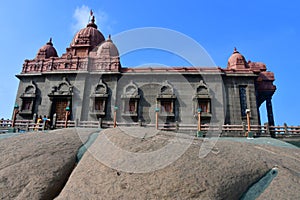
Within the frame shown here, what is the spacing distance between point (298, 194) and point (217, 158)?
231cm

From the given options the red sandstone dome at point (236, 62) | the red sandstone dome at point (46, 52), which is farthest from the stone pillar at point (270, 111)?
the red sandstone dome at point (46, 52)

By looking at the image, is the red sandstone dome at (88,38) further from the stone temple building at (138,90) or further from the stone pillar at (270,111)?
the stone pillar at (270,111)

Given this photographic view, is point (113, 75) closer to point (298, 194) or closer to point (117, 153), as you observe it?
point (117, 153)

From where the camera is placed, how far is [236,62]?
27719 millimetres

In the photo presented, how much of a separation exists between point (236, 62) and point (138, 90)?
37.3ft

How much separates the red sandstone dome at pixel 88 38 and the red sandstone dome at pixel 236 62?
1704 centimetres

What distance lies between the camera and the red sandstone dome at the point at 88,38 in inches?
1277

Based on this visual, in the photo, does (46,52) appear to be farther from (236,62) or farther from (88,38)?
(236,62)

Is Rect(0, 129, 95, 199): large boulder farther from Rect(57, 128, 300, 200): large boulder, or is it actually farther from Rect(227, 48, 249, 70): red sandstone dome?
Rect(227, 48, 249, 70): red sandstone dome

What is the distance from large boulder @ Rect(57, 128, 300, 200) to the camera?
6.25 m

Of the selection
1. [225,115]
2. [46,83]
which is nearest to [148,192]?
[225,115]

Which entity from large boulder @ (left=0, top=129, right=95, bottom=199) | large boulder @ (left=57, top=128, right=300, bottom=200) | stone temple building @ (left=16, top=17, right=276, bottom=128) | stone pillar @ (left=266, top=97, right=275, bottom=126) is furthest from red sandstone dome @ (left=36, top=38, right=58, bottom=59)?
stone pillar @ (left=266, top=97, right=275, bottom=126)

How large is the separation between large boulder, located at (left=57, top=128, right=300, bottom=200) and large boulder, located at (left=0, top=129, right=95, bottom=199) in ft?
1.51

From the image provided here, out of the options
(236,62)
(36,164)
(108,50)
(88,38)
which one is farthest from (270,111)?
(36,164)
